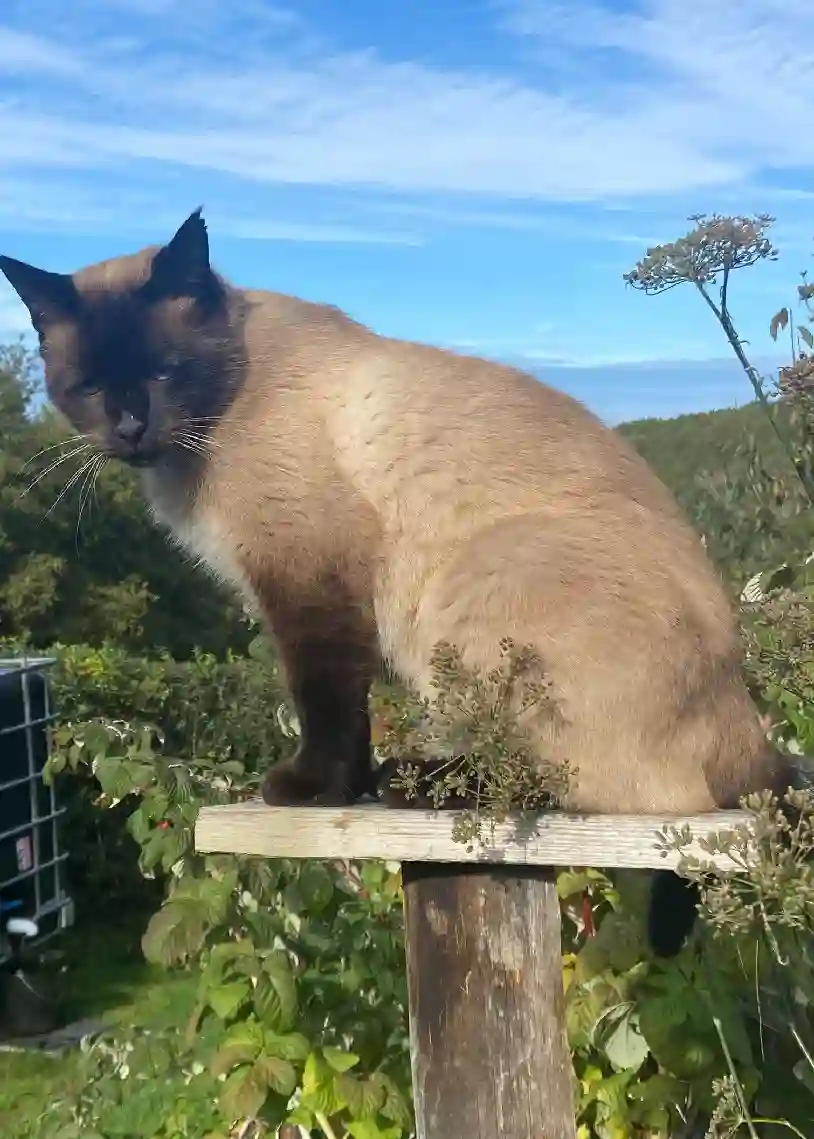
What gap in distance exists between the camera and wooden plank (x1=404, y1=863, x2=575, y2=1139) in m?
1.82

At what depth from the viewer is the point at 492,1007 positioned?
1.83m

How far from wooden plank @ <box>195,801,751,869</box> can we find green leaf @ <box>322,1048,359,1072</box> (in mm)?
639

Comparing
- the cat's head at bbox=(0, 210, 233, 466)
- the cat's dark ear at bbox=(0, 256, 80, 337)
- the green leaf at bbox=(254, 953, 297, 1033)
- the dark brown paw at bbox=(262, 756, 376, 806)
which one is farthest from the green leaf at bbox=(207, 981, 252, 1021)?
the cat's dark ear at bbox=(0, 256, 80, 337)

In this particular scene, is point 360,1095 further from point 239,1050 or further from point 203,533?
point 203,533

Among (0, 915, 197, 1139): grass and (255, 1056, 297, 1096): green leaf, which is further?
(0, 915, 197, 1139): grass

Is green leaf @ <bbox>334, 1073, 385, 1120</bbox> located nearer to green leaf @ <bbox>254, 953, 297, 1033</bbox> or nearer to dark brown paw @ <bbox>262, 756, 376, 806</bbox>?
green leaf @ <bbox>254, 953, 297, 1033</bbox>

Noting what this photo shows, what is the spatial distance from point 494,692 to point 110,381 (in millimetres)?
960

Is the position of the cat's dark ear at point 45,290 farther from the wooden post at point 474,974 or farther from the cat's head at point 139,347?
the wooden post at point 474,974

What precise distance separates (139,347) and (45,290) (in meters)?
0.24

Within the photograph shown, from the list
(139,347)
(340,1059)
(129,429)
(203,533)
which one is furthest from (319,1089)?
(139,347)

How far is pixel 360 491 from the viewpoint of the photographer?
6.81ft

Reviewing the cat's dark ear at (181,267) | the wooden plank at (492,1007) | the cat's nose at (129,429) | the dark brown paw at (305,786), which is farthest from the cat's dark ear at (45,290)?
the wooden plank at (492,1007)

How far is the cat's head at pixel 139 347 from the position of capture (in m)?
2.15

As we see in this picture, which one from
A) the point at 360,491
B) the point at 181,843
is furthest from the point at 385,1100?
the point at 360,491
